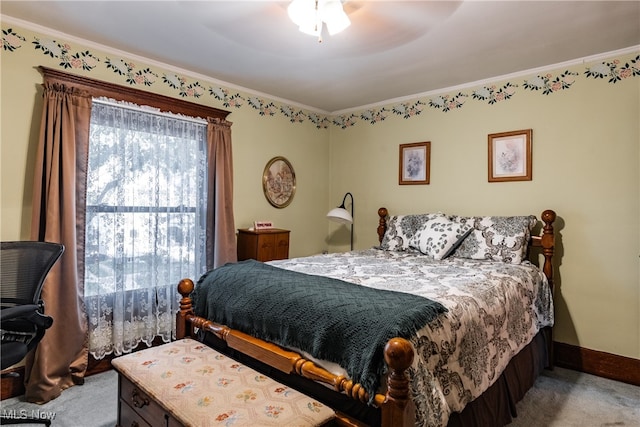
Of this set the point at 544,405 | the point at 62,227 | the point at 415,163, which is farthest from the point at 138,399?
the point at 415,163

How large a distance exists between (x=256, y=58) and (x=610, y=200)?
2.92 meters

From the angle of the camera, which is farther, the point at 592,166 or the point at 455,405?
the point at 592,166

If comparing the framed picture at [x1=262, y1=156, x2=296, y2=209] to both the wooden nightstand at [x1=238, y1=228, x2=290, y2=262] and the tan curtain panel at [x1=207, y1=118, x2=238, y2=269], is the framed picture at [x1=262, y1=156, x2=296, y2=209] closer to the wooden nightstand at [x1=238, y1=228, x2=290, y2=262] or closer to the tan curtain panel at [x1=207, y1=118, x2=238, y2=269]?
the wooden nightstand at [x1=238, y1=228, x2=290, y2=262]

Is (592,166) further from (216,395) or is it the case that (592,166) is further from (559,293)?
(216,395)

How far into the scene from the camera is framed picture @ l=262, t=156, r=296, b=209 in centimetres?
389

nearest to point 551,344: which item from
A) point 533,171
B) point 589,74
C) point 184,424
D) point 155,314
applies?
point 533,171

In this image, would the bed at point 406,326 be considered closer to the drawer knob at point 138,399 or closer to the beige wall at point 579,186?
the beige wall at point 579,186

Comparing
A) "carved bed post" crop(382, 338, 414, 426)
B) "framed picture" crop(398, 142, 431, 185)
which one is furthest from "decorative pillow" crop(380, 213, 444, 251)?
"carved bed post" crop(382, 338, 414, 426)

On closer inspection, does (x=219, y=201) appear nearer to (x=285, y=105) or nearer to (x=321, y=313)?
(x=285, y=105)

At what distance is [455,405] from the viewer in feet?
5.00

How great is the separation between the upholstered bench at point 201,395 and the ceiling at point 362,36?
198cm

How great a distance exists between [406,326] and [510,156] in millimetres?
2431

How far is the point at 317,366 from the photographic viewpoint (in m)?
1.57

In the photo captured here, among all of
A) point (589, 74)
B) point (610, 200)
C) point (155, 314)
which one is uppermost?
point (589, 74)
